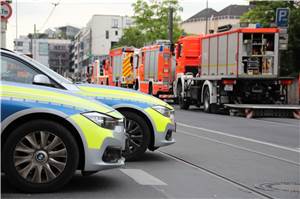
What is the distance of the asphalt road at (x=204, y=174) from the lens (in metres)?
6.59

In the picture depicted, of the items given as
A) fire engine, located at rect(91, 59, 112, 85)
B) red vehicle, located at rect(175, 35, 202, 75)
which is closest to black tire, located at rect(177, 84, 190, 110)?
red vehicle, located at rect(175, 35, 202, 75)

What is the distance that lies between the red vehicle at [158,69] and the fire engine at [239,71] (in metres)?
4.07

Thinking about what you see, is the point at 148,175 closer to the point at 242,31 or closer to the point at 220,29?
the point at 242,31

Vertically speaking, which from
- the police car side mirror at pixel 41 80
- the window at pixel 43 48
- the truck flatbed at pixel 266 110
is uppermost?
the window at pixel 43 48

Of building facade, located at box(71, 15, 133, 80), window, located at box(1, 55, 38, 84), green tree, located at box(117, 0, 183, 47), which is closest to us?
window, located at box(1, 55, 38, 84)

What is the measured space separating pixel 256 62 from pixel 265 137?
29.5 feet

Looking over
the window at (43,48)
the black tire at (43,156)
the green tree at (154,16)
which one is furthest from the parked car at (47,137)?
the window at (43,48)

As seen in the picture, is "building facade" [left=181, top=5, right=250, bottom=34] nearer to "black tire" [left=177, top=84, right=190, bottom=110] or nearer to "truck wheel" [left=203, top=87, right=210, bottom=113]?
"black tire" [left=177, top=84, right=190, bottom=110]

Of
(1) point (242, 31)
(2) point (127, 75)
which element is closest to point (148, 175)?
(1) point (242, 31)

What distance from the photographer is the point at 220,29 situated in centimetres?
2416

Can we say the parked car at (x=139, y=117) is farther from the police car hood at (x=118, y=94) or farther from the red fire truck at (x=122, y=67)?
the red fire truck at (x=122, y=67)

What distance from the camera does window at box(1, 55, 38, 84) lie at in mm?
6887

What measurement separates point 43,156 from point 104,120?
30.9 inches

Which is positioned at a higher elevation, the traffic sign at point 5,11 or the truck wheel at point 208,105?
the traffic sign at point 5,11
